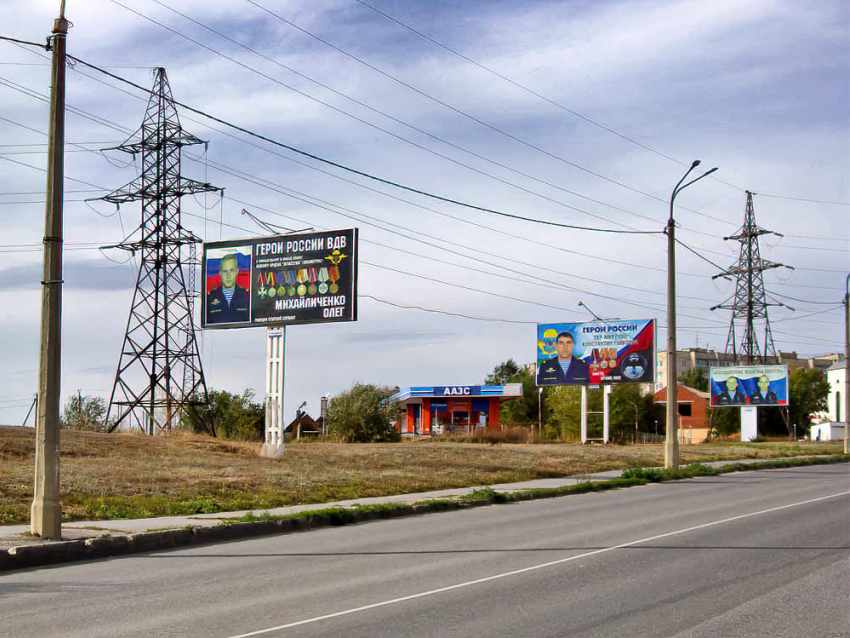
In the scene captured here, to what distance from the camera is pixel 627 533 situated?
13047mm

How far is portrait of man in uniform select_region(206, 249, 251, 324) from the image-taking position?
32.1 m

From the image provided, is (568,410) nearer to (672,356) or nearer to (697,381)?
(672,356)

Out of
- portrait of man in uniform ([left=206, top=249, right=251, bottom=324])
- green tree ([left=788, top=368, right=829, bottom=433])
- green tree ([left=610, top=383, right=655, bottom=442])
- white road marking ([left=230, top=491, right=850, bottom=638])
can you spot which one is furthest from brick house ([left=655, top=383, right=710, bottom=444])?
white road marking ([left=230, top=491, right=850, bottom=638])

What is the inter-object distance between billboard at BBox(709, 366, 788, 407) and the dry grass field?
123 ft

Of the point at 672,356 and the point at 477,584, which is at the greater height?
the point at 672,356

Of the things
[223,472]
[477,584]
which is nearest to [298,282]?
[223,472]

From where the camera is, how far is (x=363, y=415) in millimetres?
49469

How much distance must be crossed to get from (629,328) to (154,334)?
26.9 meters

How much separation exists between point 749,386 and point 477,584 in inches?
2558

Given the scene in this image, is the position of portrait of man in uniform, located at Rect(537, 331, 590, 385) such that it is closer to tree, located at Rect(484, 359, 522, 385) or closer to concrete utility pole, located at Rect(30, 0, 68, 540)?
concrete utility pole, located at Rect(30, 0, 68, 540)

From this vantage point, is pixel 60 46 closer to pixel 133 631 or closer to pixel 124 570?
pixel 124 570

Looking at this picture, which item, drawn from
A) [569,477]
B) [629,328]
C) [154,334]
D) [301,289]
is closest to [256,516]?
[569,477]

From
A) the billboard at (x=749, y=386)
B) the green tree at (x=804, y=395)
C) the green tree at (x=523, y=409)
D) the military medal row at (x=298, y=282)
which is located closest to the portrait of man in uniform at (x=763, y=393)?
the billboard at (x=749, y=386)

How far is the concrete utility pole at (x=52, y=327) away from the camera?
461 inches
